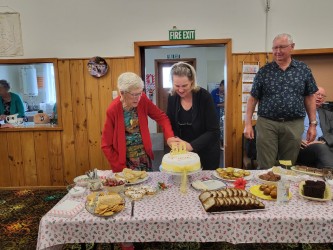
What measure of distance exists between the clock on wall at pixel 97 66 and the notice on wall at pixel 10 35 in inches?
36.8

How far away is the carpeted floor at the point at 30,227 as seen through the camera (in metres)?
2.20

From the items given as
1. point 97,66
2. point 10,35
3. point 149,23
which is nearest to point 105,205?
point 97,66

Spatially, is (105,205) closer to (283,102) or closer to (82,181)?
(82,181)

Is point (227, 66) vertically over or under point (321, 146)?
over

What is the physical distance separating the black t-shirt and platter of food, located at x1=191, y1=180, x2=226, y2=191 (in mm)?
541

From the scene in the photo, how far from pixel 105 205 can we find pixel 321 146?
2.43m

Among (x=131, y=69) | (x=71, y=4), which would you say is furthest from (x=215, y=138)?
(x=71, y=4)

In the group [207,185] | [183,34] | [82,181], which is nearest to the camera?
[207,185]

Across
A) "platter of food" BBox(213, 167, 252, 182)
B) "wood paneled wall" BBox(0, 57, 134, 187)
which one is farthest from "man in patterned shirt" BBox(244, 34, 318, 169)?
"wood paneled wall" BBox(0, 57, 134, 187)

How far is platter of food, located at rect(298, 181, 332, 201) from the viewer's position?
4.61 feet

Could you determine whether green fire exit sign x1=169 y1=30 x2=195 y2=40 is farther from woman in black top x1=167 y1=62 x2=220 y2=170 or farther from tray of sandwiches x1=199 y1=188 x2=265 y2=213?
tray of sandwiches x1=199 y1=188 x2=265 y2=213

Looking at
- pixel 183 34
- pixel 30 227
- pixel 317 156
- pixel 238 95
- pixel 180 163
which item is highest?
pixel 183 34

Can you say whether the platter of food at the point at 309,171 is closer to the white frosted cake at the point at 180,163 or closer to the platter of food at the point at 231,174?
the platter of food at the point at 231,174

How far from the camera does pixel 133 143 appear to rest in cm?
204
